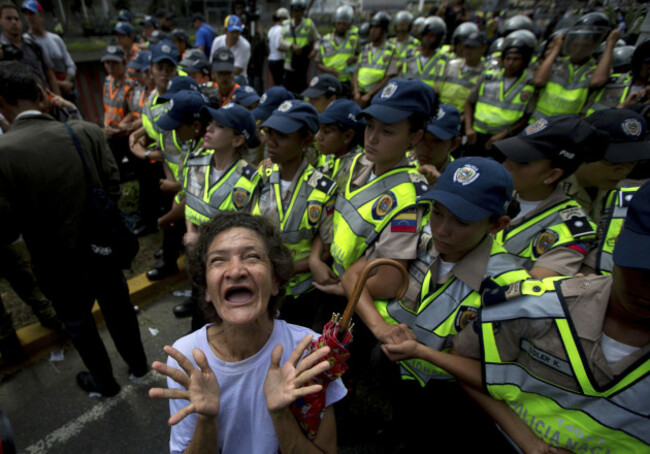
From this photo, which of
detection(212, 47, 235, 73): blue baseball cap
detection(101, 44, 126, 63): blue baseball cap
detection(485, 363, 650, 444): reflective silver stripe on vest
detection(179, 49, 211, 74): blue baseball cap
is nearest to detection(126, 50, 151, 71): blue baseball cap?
detection(101, 44, 126, 63): blue baseball cap

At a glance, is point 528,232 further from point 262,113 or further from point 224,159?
point 262,113

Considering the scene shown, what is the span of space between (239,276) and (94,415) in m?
2.49

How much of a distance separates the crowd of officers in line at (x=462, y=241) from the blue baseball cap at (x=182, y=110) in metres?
0.01

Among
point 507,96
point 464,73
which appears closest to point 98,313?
point 507,96

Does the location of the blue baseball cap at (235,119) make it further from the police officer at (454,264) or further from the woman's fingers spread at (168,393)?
the woman's fingers spread at (168,393)

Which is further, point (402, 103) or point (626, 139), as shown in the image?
point (626, 139)

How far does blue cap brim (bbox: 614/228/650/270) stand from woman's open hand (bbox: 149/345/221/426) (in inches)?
58.7

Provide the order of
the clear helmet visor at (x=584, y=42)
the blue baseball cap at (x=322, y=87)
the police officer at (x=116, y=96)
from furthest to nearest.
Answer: the police officer at (x=116, y=96) → the clear helmet visor at (x=584, y=42) → the blue baseball cap at (x=322, y=87)

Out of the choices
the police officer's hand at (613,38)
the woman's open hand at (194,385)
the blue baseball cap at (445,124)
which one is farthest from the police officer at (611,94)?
the woman's open hand at (194,385)

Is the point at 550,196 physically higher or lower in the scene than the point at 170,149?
higher

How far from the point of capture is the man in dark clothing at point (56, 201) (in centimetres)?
216

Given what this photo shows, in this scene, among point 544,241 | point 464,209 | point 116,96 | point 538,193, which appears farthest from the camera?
point 116,96

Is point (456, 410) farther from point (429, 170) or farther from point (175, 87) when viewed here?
point (175, 87)

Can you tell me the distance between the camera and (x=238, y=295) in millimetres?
1544
